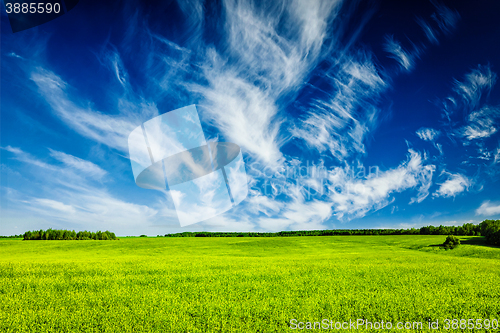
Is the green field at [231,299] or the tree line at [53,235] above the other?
the tree line at [53,235]

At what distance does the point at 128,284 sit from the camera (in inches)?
400

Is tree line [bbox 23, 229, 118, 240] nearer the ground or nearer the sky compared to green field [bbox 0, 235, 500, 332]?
nearer the sky

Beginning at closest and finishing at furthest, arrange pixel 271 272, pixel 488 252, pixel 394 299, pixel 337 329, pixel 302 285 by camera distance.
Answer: pixel 337 329, pixel 394 299, pixel 302 285, pixel 271 272, pixel 488 252

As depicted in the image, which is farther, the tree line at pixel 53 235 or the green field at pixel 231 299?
the tree line at pixel 53 235

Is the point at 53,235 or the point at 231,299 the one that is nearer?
the point at 231,299

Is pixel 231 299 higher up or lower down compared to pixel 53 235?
lower down

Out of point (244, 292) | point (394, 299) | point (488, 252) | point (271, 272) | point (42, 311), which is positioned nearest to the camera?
point (42, 311)

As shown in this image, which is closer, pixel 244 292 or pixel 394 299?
pixel 394 299

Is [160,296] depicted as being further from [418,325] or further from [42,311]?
[418,325]

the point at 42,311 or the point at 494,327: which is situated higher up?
the point at 42,311

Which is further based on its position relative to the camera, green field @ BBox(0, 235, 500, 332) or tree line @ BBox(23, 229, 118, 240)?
tree line @ BBox(23, 229, 118, 240)

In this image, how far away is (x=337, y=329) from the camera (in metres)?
5.95

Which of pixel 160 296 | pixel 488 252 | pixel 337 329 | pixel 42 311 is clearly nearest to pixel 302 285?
pixel 337 329

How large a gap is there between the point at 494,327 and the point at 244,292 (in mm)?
6845
